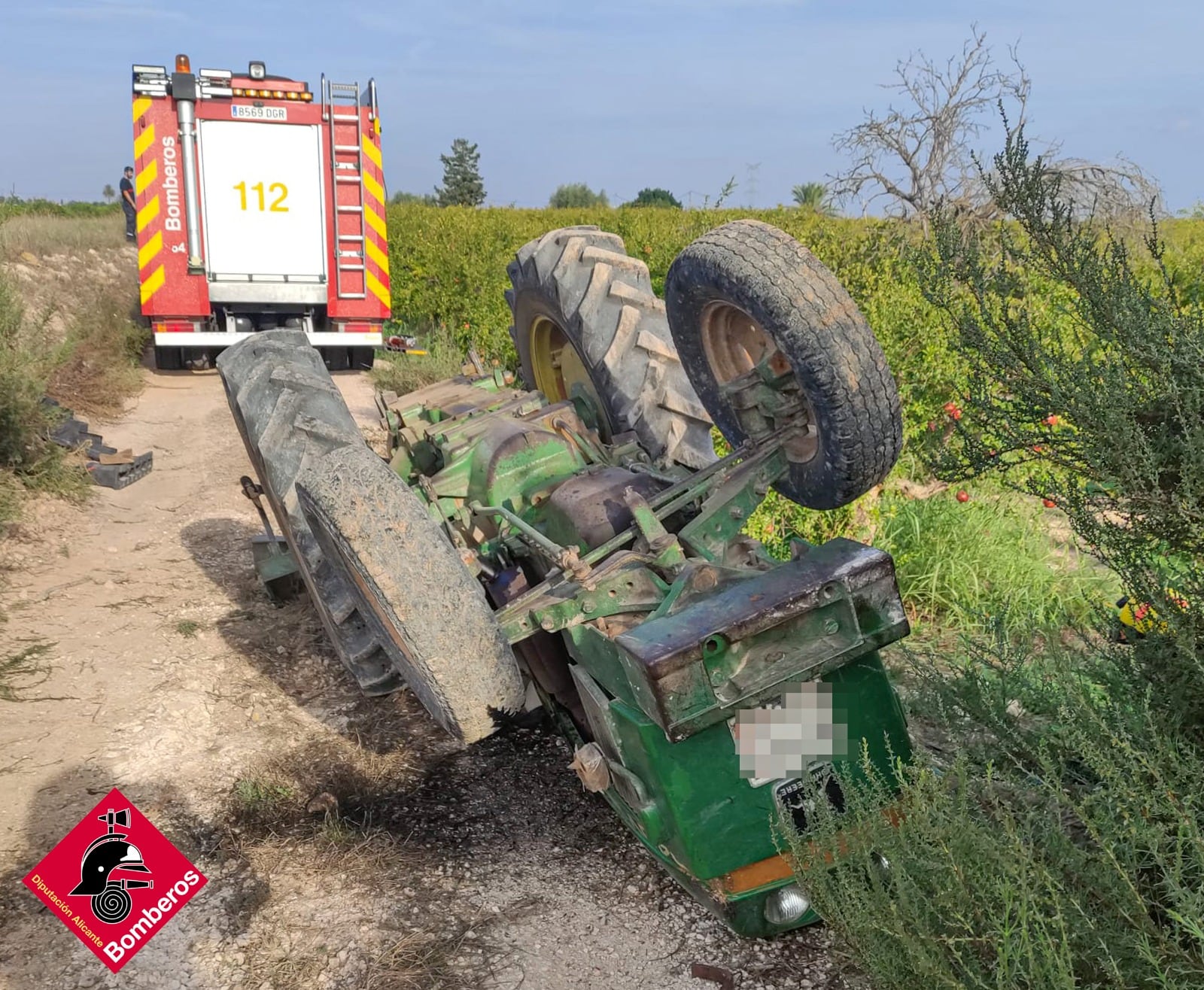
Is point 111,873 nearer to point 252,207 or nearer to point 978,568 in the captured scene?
point 978,568

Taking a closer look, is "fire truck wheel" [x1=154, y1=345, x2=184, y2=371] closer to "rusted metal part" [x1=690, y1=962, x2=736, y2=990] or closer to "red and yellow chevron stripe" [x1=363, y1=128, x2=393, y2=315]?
"red and yellow chevron stripe" [x1=363, y1=128, x2=393, y2=315]

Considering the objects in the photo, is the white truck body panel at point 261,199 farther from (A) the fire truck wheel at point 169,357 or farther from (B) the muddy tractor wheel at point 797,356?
(B) the muddy tractor wheel at point 797,356

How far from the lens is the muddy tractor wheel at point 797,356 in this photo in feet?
8.95

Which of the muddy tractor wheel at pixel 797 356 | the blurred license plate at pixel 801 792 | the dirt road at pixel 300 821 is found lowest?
the dirt road at pixel 300 821

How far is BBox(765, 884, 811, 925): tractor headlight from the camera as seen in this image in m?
2.47

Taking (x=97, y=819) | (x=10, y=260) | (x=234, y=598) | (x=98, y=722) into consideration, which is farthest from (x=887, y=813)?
(x=10, y=260)

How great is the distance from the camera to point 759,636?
7.79 ft

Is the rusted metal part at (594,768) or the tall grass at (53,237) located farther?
the tall grass at (53,237)

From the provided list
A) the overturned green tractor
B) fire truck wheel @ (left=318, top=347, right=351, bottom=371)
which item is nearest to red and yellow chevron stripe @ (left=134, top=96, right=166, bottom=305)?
fire truck wheel @ (left=318, top=347, right=351, bottom=371)

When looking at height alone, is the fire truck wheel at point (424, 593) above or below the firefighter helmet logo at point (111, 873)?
above

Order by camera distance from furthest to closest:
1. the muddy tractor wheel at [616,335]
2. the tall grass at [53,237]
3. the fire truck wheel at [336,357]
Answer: the tall grass at [53,237]
the fire truck wheel at [336,357]
the muddy tractor wheel at [616,335]

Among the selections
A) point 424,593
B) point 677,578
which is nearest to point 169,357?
point 424,593

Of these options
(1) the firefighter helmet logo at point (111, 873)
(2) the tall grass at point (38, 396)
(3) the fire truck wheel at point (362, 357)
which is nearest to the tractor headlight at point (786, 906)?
(1) the firefighter helmet logo at point (111, 873)

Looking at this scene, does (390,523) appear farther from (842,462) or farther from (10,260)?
(10,260)
